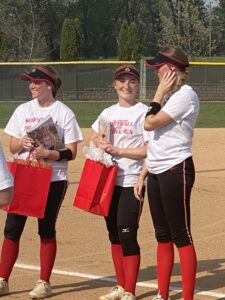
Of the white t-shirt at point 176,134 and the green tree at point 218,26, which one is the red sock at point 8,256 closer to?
the white t-shirt at point 176,134

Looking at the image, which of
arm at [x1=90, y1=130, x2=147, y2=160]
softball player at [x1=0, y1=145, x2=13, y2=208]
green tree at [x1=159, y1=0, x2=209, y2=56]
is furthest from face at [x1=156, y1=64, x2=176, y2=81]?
green tree at [x1=159, y1=0, x2=209, y2=56]

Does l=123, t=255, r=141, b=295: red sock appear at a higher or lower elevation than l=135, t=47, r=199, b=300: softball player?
lower

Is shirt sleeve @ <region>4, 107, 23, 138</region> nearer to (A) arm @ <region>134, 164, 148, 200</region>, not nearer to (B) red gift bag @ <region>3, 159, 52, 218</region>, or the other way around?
(B) red gift bag @ <region>3, 159, 52, 218</region>

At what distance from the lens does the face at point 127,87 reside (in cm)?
614

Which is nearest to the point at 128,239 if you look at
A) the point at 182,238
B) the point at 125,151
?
the point at 182,238

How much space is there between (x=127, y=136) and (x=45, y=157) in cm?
66

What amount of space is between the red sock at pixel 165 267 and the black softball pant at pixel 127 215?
11.1 inches

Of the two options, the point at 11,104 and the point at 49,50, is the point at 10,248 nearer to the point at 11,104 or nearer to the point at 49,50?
the point at 11,104

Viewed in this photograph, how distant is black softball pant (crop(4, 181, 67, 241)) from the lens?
20.5ft

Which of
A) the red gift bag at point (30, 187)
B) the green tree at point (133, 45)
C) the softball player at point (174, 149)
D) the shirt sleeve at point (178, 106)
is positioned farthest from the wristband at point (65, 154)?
the green tree at point (133, 45)

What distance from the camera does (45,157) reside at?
6168mm

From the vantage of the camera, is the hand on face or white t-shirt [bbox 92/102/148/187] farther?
white t-shirt [bbox 92/102/148/187]

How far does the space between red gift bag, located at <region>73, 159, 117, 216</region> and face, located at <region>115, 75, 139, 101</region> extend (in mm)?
552

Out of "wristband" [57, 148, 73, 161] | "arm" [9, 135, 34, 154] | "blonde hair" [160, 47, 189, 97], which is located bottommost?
"wristband" [57, 148, 73, 161]
